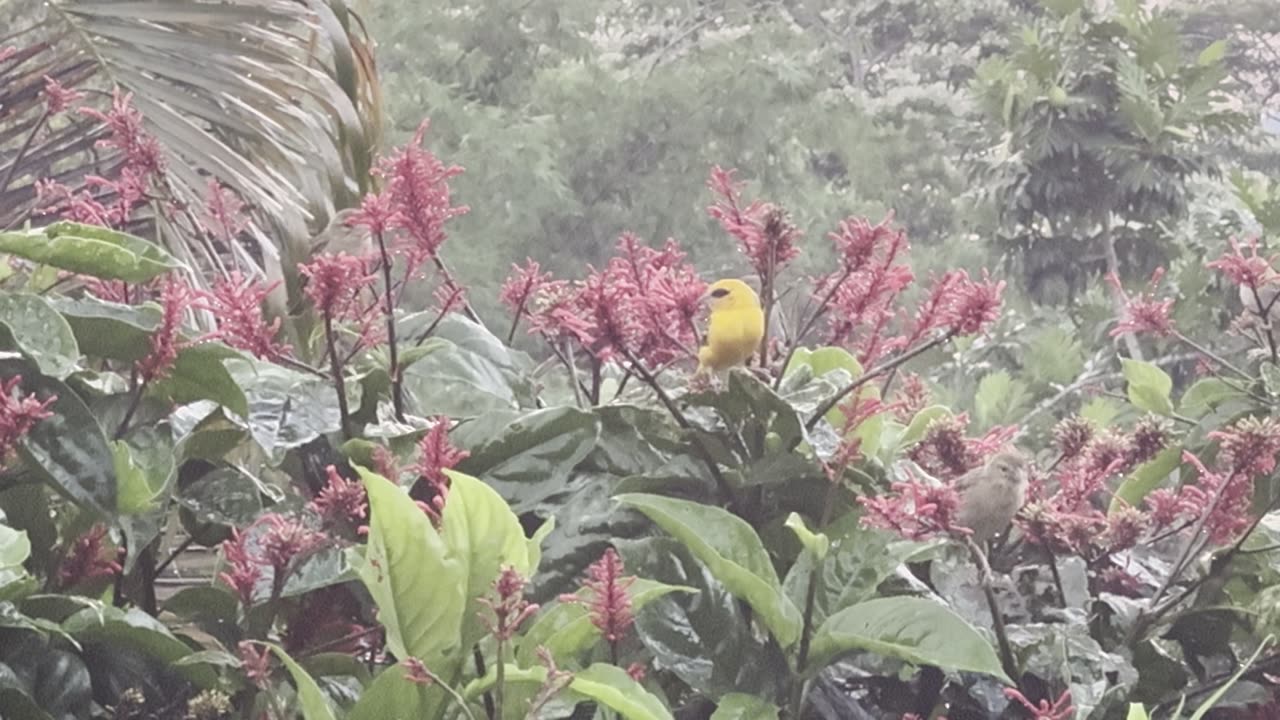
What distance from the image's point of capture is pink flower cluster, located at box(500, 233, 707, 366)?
51cm

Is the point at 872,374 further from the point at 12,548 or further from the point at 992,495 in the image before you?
the point at 12,548

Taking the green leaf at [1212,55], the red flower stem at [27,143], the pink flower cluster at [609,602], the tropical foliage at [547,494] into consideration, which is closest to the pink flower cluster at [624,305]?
Result: the tropical foliage at [547,494]

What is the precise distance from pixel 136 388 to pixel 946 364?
314cm

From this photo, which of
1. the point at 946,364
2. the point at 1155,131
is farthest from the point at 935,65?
the point at 1155,131

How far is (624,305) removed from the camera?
1.75ft

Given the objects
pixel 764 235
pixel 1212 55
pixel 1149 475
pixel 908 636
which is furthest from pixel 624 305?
pixel 1212 55

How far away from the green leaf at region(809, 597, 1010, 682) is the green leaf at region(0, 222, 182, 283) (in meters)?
0.28

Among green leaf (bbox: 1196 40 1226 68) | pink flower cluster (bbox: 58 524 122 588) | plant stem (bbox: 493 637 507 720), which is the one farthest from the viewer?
green leaf (bbox: 1196 40 1226 68)

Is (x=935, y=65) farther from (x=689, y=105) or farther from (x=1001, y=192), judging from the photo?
(x=1001, y=192)

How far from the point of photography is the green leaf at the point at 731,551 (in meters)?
0.47

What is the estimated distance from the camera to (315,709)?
0.41 m

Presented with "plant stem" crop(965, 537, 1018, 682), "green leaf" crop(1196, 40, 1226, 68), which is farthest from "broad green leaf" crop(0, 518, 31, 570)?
"green leaf" crop(1196, 40, 1226, 68)

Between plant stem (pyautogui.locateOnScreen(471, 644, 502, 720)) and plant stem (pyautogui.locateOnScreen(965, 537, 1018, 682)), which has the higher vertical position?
plant stem (pyautogui.locateOnScreen(471, 644, 502, 720))

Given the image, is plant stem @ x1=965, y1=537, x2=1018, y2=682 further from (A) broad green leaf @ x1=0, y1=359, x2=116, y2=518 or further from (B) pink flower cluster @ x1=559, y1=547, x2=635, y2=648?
(A) broad green leaf @ x1=0, y1=359, x2=116, y2=518
